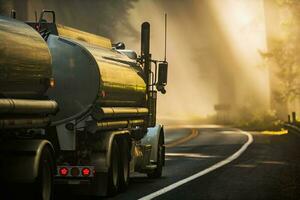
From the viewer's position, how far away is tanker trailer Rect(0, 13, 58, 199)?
10.9m

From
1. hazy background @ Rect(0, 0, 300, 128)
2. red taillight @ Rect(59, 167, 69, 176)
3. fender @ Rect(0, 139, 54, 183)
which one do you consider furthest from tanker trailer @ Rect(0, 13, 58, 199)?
hazy background @ Rect(0, 0, 300, 128)

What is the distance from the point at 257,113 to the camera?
66188 mm

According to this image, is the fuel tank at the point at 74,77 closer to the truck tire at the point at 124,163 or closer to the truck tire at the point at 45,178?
the truck tire at the point at 124,163

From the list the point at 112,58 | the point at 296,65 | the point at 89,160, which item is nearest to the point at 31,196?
the point at 89,160

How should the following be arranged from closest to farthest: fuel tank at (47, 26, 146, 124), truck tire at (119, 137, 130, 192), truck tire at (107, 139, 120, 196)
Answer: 1. fuel tank at (47, 26, 146, 124)
2. truck tire at (107, 139, 120, 196)
3. truck tire at (119, 137, 130, 192)

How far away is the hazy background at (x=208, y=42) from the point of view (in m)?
57.1

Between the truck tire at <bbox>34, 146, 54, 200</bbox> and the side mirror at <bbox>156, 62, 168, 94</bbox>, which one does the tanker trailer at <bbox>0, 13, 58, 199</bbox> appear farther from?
the side mirror at <bbox>156, 62, 168, 94</bbox>

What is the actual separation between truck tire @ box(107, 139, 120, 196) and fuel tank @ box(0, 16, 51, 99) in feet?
9.15

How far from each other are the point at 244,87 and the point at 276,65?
3243 centimetres

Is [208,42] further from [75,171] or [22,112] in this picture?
[22,112]

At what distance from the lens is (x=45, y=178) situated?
466 inches

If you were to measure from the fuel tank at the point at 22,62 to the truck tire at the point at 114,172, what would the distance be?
9.15 ft

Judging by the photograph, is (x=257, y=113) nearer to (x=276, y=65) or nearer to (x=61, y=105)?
(x=276, y=65)

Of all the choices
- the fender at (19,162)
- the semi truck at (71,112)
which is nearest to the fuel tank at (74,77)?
the semi truck at (71,112)
